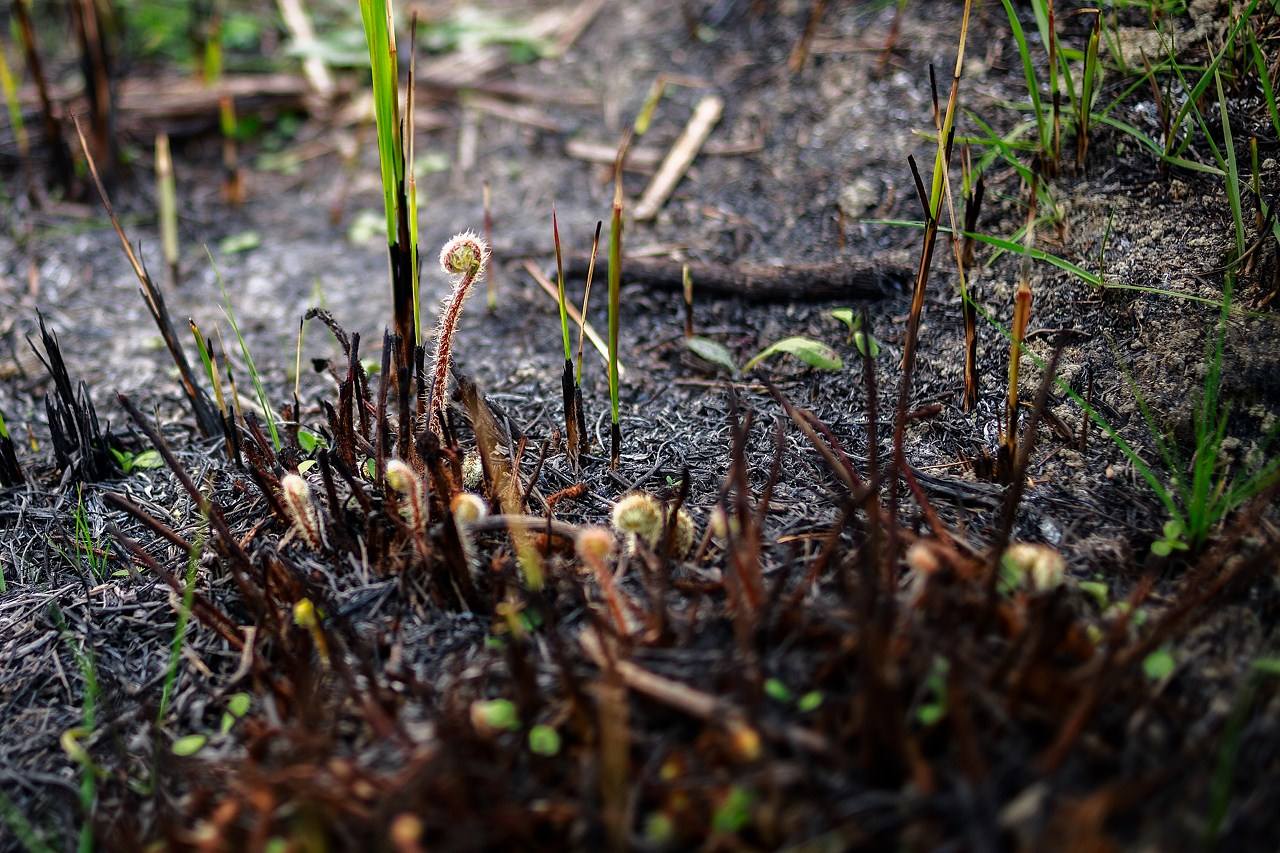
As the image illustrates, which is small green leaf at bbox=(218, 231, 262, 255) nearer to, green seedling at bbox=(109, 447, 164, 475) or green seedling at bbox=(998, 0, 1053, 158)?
green seedling at bbox=(109, 447, 164, 475)

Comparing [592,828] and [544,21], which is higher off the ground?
[544,21]

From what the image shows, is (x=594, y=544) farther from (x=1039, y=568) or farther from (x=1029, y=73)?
(x=1029, y=73)

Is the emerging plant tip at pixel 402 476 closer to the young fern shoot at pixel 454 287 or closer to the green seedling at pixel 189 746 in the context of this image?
the young fern shoot at pixel 454 287

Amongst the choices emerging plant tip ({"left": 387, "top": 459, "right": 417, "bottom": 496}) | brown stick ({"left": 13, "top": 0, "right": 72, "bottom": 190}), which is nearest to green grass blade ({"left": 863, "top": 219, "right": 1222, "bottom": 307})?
emerging plant tip ({"left": 387, "top": 459, "right": 417, "bottom": 496})

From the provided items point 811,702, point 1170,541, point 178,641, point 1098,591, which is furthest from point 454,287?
point 1170,541

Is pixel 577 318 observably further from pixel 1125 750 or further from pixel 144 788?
pixel 1125 750

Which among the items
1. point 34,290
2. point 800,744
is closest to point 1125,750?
point 800,744

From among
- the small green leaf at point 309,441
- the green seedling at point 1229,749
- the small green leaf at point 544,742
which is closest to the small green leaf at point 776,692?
the small green leaf at point 544,742
